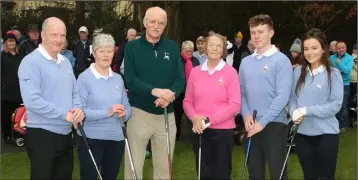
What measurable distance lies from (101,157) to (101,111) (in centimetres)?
41

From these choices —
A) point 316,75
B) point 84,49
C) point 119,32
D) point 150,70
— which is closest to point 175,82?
point 150,70

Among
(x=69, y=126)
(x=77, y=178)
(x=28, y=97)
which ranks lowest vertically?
(x=77, y=178)

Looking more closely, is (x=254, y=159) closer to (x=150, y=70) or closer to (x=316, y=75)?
(x=316, y=75)

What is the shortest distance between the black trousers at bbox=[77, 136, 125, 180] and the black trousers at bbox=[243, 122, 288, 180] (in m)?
1.15

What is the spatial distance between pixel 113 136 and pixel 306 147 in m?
1.64

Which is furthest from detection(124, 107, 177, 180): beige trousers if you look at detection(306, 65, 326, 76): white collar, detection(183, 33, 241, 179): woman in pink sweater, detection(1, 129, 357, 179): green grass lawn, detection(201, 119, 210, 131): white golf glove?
detection(1, 129, 357, 179): green grass lawn

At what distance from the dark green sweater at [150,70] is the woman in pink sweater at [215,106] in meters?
0.20

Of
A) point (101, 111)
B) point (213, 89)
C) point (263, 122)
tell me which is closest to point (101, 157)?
point (101, 111)

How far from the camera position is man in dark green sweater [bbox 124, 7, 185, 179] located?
475 cm

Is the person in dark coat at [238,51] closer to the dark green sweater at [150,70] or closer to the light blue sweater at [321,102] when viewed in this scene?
the dark green sweater at [150,70]

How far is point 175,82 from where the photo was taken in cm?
487

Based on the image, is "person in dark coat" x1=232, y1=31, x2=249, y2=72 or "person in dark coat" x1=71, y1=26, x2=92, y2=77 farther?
"person in dark coat" x1=232, y1=31, x2=249, y2=72

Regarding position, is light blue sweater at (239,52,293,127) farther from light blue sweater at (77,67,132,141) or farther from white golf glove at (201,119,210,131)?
light blue sweater at (77,67,132,141)

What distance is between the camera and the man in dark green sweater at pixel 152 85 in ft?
15.6
